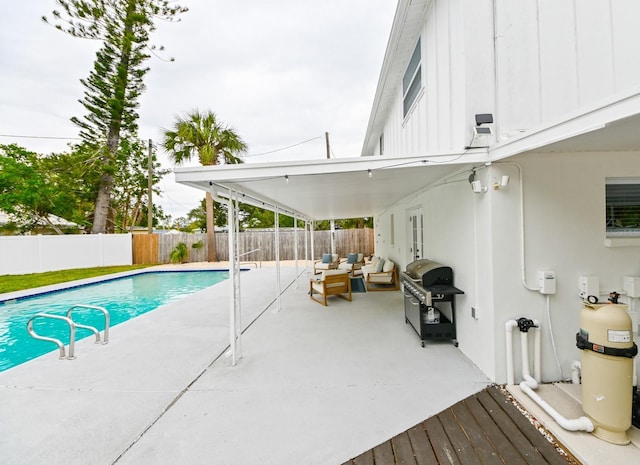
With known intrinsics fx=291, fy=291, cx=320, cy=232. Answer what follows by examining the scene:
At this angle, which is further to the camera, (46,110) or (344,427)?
(46,110)

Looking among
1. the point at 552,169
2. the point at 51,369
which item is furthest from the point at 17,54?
the point at 552,169

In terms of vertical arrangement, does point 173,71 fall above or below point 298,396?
above

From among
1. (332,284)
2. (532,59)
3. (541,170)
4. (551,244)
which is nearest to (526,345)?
(551,244)

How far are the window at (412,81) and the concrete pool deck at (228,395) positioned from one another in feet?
14.5

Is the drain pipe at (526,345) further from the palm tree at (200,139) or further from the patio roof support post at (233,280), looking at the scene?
the palm tree at (200,139)

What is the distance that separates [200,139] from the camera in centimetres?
1498

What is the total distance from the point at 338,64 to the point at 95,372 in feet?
47.8

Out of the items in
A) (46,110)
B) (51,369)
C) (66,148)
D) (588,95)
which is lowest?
(51,369)

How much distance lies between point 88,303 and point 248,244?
929 cm

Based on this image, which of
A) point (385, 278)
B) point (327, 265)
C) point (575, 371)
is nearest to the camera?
point (575, 371)

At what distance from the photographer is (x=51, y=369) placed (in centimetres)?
392

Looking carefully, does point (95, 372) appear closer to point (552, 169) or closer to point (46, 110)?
point (552, 169)

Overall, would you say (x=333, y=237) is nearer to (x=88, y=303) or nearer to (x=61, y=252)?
(x=88, y=303)

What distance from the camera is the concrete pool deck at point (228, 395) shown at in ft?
7.89
